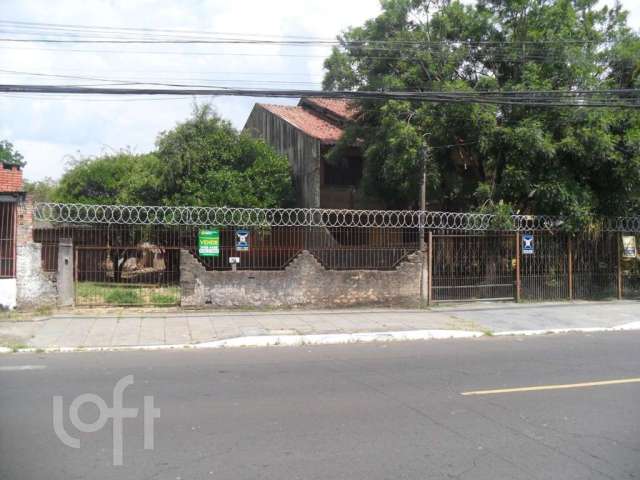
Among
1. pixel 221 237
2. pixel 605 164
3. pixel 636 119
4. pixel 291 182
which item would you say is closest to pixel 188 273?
pixel 221 237

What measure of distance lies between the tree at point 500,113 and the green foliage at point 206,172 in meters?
4.32

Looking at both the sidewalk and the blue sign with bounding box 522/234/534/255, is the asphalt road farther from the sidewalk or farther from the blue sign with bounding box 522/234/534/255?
the blue sign with bounding box 522/234/534/255

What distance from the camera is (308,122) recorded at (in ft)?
85.9

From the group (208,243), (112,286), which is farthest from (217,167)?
(208,243)

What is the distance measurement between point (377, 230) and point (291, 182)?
643 centimetres

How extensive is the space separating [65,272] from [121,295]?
4.82ft

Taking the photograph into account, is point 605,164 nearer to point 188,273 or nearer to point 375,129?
point 375,129

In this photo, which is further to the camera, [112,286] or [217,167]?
[217,167]

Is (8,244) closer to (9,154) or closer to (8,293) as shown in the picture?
(8,293)

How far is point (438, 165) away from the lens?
17922 mm

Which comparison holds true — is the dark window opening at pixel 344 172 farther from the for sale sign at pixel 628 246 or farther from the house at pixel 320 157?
the for sale sign at pixel 628 246

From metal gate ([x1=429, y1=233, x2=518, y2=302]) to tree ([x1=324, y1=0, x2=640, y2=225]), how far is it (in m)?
1.12

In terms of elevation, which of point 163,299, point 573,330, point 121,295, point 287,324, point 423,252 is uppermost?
point 423,252

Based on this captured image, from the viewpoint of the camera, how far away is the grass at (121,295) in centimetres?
1469
